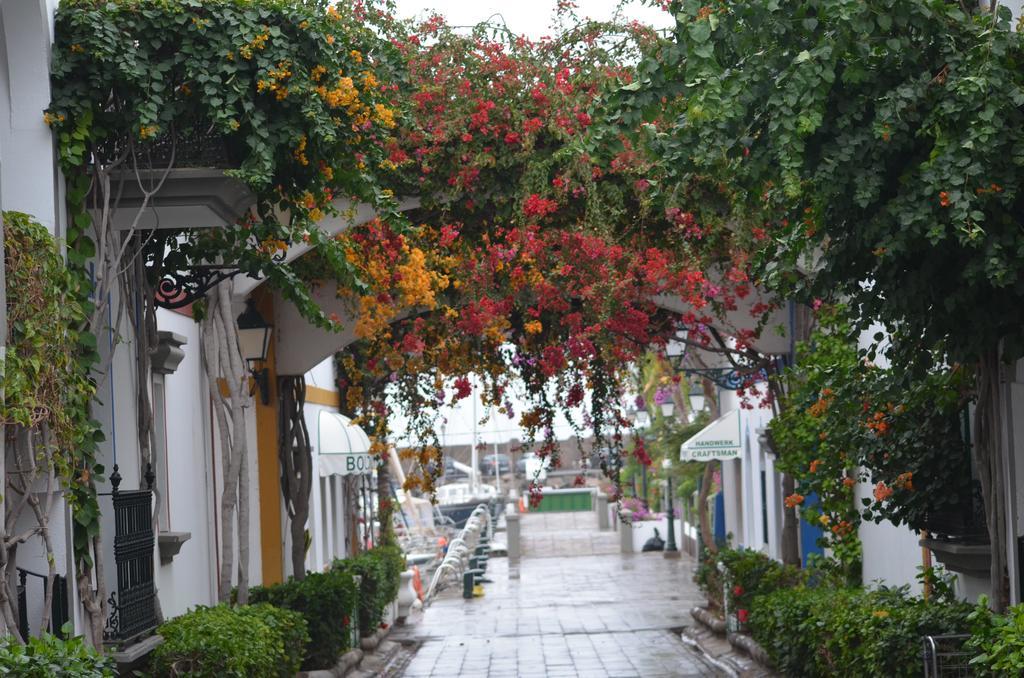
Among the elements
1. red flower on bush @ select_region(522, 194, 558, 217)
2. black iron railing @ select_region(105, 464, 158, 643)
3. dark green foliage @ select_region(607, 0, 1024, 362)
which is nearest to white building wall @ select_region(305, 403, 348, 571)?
red flower on bush @ select_region(522, 194, 558, 217)

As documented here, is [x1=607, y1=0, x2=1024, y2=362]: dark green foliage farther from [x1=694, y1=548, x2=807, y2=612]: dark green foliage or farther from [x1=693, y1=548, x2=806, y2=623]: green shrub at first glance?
[x1=693, y1=548, x2=806, y2=623]: green shrub

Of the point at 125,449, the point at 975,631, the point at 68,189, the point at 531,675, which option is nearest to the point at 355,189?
the point at 68,189

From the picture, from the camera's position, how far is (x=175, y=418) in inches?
485

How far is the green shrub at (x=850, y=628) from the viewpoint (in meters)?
8.37

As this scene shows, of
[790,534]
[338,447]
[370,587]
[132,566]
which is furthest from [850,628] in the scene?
[338,447]

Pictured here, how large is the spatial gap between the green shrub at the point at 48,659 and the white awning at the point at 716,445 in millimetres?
13822

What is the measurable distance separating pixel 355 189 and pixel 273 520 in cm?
845

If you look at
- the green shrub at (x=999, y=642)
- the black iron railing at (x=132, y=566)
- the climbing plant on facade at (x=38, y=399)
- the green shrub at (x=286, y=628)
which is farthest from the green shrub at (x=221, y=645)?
the green shrub at (x=999, y=642)

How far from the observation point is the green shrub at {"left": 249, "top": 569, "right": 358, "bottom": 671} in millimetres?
13633

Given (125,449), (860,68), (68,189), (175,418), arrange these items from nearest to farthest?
(860,68)
(68,189)
(125,449)
(175,418)

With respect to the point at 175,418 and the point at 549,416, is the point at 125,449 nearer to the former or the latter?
the point at 175,418

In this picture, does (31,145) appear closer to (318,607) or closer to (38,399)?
(38,399)

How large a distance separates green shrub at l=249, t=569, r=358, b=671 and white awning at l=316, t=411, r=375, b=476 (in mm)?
4443

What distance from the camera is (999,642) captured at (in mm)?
6535
